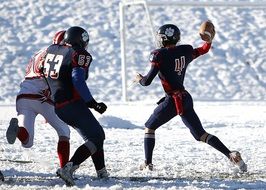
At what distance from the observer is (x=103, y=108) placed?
660cm

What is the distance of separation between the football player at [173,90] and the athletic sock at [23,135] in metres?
1.29

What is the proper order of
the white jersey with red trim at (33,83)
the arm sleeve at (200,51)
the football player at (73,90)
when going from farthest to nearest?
1. the arm sleeve at (200,51)
2. the white jersey with red trim at (33,83)
3. the football player at (73,90)

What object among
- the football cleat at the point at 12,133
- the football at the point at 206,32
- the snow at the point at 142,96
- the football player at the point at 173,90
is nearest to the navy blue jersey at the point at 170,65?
the football player at the point at 173,90

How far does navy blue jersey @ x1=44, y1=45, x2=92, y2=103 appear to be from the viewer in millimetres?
6809

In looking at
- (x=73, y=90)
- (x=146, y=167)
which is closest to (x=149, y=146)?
(x=146, y=167)

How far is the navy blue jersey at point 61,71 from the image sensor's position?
681cm

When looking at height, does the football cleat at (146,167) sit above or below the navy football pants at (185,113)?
below

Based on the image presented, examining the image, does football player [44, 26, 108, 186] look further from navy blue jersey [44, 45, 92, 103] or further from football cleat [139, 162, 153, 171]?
football cleat [139, 162, 153, 171]

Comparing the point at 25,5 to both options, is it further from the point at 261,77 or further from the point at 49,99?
the point at 49,99

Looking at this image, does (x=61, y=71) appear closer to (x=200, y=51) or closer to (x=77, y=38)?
(x=77, y=38)

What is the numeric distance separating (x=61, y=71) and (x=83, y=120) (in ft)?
1.58

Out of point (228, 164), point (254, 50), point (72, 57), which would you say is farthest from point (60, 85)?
point (254, 50)

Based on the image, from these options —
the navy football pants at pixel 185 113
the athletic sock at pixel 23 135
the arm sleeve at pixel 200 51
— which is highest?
the arm sleeve at pixel 200 51

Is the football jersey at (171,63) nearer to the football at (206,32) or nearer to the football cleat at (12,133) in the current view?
the football at (206,32)
